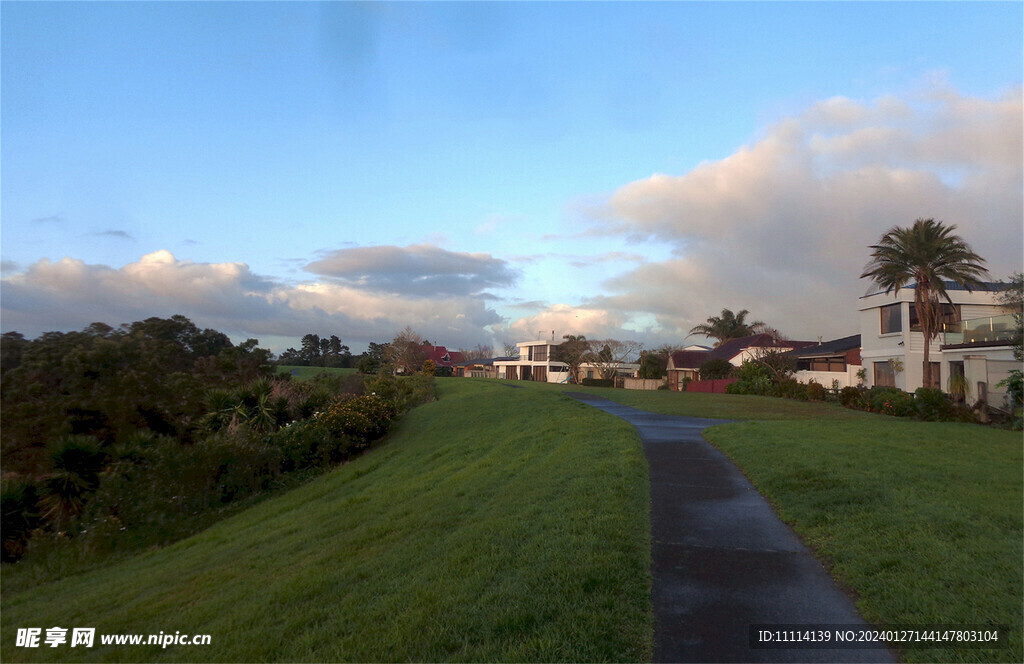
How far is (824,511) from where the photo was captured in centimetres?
719

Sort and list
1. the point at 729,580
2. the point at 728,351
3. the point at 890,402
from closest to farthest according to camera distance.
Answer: the point at 729,580, the point at 890,402, the point at 728,351

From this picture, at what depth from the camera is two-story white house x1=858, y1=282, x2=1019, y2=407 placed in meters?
24.6

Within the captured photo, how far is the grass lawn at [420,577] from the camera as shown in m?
4.54

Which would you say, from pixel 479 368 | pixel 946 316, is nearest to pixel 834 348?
pixel 946 316

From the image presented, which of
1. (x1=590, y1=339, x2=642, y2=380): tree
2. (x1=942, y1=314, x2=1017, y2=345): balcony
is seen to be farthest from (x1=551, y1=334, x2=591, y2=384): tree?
(x1=942, y1=314, x2=1017, y2=345): balcony

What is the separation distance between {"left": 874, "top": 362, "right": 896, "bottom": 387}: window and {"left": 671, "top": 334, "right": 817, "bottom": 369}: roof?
15623 mm

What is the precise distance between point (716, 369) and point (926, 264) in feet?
74.6

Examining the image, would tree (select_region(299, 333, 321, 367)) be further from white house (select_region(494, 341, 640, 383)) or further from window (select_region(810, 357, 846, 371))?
window (select_region(810, 357, 846, 371))

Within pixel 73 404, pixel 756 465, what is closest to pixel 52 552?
pixel 73 404

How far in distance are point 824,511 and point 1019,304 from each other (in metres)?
20.5

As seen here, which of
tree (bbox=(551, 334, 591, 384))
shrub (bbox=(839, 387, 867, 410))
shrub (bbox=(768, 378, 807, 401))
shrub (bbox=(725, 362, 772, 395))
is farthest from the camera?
tree (bbox=(551, 334, 591, 384))

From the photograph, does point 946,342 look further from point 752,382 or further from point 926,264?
point 752,382

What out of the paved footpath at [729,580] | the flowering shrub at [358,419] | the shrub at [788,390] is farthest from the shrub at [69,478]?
the shrub at [788,390]

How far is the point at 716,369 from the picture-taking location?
48.6 metres
